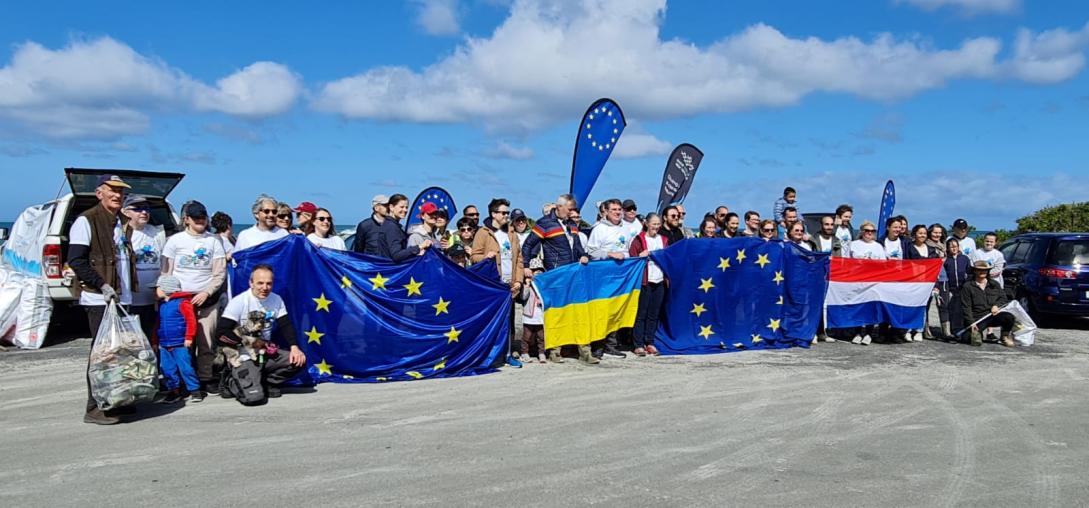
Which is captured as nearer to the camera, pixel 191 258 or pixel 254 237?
pixel 191 258

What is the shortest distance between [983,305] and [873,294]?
151 cm

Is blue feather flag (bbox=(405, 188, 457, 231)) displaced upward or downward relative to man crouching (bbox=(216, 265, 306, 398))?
upward

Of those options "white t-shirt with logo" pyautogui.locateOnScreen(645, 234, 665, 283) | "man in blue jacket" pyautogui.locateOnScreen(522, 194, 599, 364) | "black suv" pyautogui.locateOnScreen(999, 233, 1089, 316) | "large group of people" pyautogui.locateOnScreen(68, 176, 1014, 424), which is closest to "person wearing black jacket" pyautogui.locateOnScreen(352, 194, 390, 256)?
"large group of people" pyautogui.locateOnScreen(68, 176, 1014, 424)

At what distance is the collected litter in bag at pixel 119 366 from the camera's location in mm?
5938

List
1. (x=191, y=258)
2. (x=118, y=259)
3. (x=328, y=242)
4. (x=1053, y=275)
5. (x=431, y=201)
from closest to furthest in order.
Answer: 1. (x=118, y=259)
2. (x=191, y=258)
3. (x=328, y=242)
4. (x=1053, y=275)
5. (x=431, y=201)

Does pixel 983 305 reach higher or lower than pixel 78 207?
lower

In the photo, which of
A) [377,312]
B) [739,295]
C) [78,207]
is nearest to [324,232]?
[377,312]

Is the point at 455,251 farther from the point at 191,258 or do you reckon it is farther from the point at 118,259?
the point at 118,259

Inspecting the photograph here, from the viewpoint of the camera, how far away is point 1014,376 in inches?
336

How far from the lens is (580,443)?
566cm

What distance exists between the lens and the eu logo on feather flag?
12.0 meters

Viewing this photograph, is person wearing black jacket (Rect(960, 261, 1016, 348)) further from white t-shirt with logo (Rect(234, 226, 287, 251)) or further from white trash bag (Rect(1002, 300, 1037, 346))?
white t-shirt with logo (Rect(234, 226, 287, 251))

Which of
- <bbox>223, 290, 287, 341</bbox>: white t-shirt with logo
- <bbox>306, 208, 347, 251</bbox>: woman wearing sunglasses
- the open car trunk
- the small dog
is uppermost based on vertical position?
the open car trunk

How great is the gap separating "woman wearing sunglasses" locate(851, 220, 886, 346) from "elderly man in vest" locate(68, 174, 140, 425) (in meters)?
9.17
